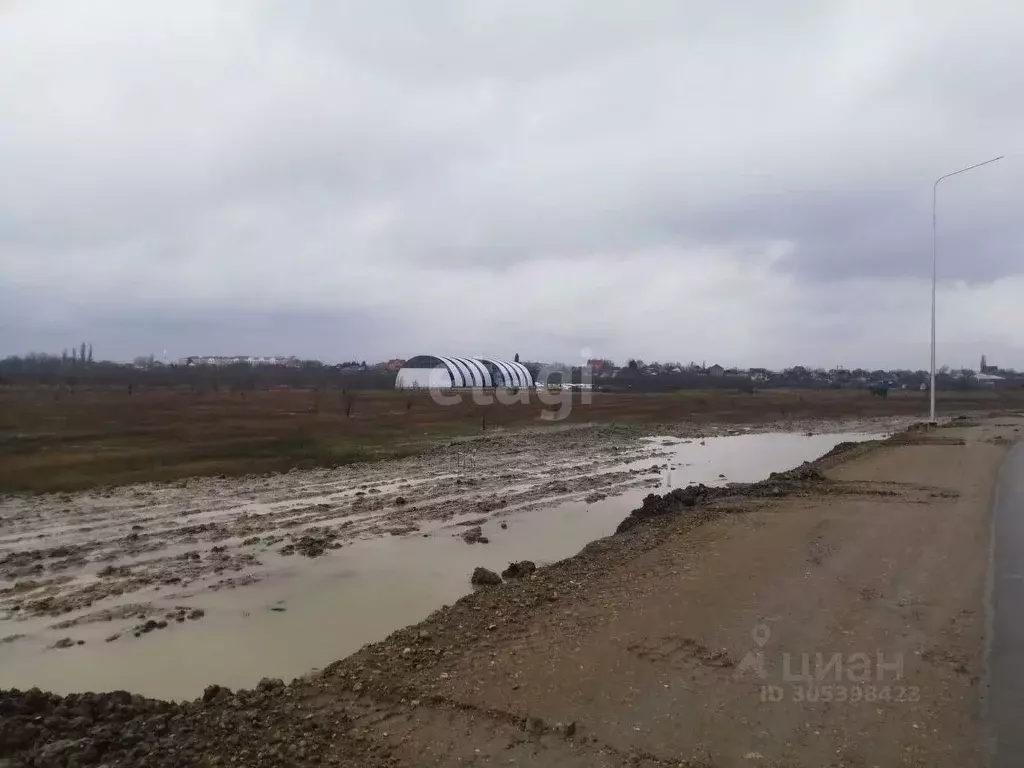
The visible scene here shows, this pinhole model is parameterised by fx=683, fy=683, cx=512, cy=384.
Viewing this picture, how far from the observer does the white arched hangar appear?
72.4 m

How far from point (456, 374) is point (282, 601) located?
66.8 meters

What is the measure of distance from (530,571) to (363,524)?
4719 mm

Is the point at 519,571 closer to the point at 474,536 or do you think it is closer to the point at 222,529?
the point at 474,536

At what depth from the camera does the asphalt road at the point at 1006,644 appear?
13.7 ft

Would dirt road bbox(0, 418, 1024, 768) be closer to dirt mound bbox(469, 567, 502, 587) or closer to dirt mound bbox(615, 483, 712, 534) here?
dirt mound bbox(469, 567, 502, 587)

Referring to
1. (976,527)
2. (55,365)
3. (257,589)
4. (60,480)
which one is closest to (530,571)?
(257,589)

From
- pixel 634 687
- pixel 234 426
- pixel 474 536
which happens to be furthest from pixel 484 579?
pixel 234 426

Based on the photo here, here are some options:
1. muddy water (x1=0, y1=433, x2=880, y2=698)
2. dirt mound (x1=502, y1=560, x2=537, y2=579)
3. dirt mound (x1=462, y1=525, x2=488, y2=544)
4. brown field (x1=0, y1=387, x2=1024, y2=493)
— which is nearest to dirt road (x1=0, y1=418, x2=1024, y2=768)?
dirt mound (x1=502, y1=560, x2=537, y2=579)

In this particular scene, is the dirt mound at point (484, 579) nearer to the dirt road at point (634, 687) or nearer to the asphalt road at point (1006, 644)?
the dirt road at point (634, 687)

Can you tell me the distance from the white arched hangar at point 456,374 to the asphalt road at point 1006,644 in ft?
204

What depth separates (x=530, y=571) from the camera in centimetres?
884

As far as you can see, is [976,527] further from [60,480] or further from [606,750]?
[60,480]

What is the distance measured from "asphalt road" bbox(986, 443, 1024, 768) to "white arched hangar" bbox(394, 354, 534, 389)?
6215 centimetres

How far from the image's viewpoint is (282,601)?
27.1 ft
